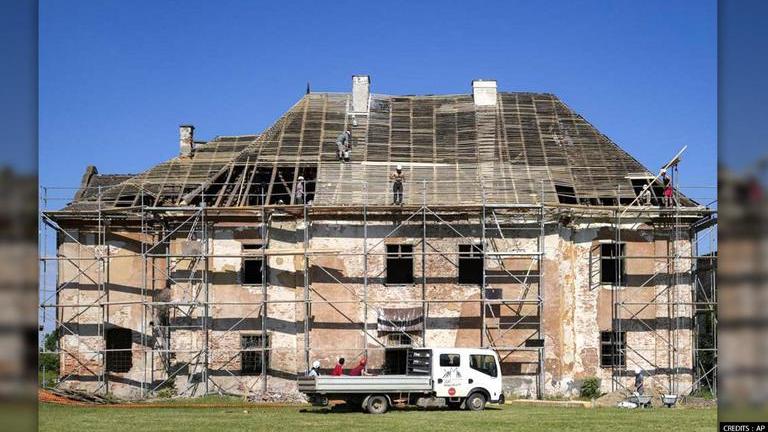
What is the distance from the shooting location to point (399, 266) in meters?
34.2

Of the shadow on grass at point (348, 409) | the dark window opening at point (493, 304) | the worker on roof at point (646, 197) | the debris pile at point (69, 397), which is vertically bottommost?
the debris pile at point (69, 397)

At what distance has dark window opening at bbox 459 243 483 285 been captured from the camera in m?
33.8

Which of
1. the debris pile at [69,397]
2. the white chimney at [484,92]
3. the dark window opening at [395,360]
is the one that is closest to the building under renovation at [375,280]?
the dark window opening at [395,360]

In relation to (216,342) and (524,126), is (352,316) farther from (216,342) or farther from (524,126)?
(524,126)

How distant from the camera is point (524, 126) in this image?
38.4 meters

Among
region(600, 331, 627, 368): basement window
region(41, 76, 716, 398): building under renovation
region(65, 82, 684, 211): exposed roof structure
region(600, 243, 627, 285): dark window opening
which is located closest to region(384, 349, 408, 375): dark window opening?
region(41, 76, 716, 398): building under renovation

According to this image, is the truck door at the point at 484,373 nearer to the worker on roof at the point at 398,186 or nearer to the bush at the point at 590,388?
the bush at the point at 590,388

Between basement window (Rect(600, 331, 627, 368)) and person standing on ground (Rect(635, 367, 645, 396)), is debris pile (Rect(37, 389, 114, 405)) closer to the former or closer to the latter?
basement window (Rect(600, 331, 627, 368))

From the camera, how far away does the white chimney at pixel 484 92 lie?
1564 inches

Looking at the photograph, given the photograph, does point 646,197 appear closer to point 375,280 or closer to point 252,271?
point 375,280

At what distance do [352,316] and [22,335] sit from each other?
3209 centimetres

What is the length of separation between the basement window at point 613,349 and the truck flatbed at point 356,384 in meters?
10.4

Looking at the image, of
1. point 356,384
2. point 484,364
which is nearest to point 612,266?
point 484,364

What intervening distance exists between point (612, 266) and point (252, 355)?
42.9 feet
